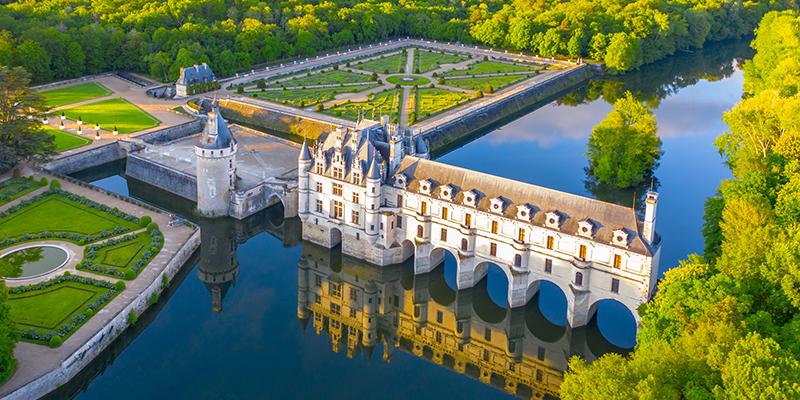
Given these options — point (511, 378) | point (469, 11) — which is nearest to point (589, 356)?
point (511, 378)

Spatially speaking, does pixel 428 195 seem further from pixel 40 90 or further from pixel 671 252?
pixel 40 90

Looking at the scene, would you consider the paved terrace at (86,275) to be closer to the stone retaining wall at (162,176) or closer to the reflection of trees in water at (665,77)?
the stone retaining wall at (162,176)

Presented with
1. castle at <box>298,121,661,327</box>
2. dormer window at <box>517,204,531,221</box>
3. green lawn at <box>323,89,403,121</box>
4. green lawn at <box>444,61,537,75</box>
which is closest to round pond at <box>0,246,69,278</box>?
castle at <box>298,121,661,327</box>

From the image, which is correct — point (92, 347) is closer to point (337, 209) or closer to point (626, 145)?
point (337, 209)

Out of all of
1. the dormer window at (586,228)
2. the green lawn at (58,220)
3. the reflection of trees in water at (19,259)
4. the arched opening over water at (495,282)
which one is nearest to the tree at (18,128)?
the green lawn at (58,220)

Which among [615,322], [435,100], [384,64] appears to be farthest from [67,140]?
[615,322]
